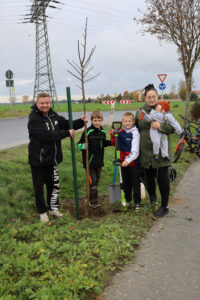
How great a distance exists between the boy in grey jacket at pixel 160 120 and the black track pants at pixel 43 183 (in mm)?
1534

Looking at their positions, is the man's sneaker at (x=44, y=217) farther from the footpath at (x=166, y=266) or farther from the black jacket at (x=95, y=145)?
the footpath at (x=166, y=266)

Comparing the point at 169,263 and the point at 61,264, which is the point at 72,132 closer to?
the point at 61,264

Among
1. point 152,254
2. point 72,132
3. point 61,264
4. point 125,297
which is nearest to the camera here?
point 125,297

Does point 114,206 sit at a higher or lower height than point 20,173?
lower

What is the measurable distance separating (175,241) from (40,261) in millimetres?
1716

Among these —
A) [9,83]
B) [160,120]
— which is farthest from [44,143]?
[9,83]

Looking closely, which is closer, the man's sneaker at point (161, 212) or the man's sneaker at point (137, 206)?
the man's sneaker at point (161, 212)

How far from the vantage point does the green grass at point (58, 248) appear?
270 cm

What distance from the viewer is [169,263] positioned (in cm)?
324

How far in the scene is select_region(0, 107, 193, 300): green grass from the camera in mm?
2701

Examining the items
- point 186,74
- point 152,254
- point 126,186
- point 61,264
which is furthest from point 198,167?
point 186,74

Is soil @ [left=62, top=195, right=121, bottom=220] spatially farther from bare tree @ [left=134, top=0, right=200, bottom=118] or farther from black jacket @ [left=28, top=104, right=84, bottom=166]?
bare tree @ [left=134, top=0, right=200, bottom=118]

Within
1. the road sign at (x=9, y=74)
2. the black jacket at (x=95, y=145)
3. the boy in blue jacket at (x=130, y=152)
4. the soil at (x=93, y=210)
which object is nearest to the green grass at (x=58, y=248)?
the soil at (x=93, y=210)

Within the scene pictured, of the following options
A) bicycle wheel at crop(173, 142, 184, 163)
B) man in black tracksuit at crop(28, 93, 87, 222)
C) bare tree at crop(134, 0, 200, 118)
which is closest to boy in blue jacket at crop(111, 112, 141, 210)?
man in black tracksuit at crop(28, 93, 87, 222)
